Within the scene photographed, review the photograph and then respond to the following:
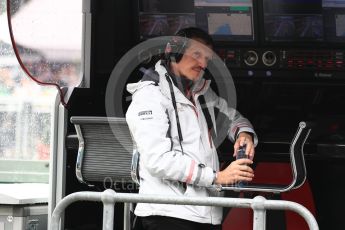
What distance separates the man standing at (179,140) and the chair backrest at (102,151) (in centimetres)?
53

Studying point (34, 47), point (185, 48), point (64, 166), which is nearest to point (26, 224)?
point (64, 166)

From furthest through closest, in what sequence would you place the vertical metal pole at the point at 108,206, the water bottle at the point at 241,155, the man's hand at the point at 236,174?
the water bottle at the point at 241,155
the man's hand at the point at 236,174
the vertical metal pole at the point at 108,206

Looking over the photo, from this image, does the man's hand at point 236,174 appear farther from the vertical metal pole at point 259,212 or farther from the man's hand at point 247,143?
the vertical metal pole at point 259,212

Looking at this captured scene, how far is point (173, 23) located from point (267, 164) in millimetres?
1129

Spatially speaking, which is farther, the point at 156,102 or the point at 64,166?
the point at 64,166

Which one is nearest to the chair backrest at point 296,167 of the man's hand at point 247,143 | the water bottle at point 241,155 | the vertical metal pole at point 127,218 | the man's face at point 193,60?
the water bottle at point 241,155

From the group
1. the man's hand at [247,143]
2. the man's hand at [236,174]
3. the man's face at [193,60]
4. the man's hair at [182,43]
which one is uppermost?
the man's hair at [182,43]

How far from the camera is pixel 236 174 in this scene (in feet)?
10.7

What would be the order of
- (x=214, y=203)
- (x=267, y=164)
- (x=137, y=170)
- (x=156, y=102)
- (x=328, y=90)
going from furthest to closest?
(x=328, y=90), (x=267, y=164), (x=137, y=170), (x=156, y=102), (x=214, y=203)

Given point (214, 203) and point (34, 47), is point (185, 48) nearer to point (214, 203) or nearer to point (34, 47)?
point (214, 203)

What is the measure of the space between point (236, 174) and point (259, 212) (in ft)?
1.37

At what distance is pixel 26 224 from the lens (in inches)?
183

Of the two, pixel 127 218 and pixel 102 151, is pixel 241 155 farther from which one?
pixel 127 218

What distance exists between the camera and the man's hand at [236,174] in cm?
326
